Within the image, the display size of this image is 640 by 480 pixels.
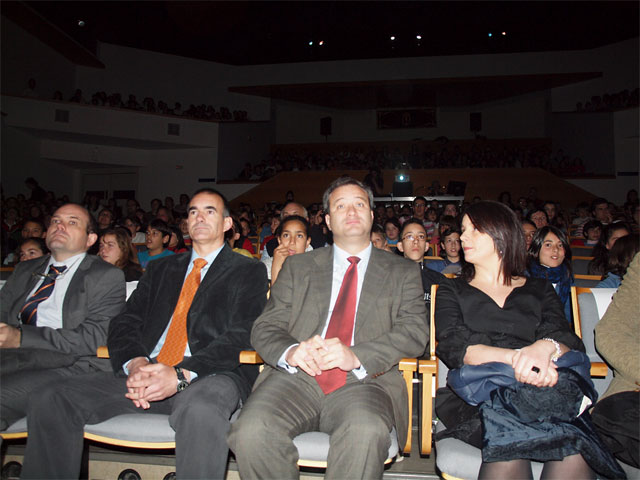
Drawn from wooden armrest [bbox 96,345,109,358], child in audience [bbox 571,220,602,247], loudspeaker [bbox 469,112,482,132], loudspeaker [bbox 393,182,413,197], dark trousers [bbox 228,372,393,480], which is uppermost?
loudspeaker [bbox 469,112,482,132]

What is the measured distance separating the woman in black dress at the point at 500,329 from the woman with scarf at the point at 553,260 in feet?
3.37

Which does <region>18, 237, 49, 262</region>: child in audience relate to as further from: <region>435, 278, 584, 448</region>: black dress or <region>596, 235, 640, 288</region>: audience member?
<region>596, 235, 640, 288</region>: audience member

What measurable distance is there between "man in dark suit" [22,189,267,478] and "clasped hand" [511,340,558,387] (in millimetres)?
933

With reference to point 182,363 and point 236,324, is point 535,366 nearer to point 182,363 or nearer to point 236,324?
point 236,324

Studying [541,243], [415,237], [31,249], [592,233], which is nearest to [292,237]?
[415,237]

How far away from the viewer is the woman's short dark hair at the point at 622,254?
253cm

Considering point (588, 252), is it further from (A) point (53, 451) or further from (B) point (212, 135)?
(B) point (212, 135)

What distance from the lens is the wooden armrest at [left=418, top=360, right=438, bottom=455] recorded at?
1.50 m

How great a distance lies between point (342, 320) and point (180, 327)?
65cm

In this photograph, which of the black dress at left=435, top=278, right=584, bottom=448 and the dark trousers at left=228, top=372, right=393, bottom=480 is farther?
the black dress at left=435, top=278, right=584, bottom=448

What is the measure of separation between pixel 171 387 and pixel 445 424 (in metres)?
0.95

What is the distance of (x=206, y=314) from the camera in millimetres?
1776


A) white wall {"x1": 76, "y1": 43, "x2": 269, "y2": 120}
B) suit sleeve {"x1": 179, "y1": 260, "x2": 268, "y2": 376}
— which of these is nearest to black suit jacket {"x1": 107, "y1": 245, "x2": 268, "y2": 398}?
suit sleeve {"x1": 179, "y1": 260, "x2": 268, "y2": 376}

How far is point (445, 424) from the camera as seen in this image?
5.10ft
